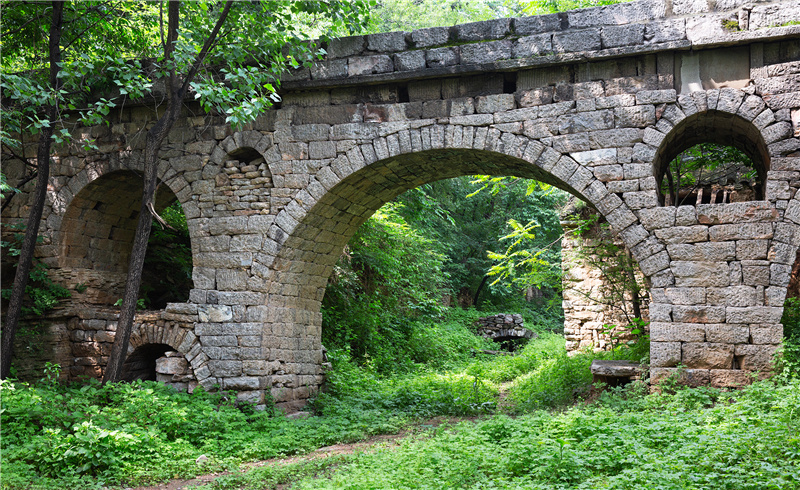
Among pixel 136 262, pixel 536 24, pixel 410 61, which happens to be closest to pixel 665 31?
pixel 536 24

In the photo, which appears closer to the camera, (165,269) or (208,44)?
(208,44)

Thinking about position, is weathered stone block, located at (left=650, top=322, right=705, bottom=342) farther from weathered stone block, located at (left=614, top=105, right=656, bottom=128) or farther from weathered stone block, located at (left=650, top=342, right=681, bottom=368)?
weathered stone block, located at (left=614, top=105, right=656, bottom=128)

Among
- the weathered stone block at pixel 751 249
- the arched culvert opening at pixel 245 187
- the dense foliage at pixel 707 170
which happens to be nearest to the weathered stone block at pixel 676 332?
the weathered stone block at pixel 751 249

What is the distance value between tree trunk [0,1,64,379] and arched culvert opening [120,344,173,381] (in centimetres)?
133

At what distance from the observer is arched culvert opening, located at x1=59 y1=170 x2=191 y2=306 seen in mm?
8516

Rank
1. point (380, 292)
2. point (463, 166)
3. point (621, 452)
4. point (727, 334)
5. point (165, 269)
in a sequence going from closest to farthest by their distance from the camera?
point (621, 452) < point (727, 334) < point (463, 166) < point (165, 269) < point (380, 292)

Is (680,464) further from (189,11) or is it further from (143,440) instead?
(189,11)

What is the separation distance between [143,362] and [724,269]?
7.22 metres

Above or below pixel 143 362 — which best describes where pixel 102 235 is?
above

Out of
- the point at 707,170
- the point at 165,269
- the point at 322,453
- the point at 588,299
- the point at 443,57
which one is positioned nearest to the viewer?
the point at 322,453

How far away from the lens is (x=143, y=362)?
8.46m

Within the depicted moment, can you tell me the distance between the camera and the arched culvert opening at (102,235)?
Answer: 8516mm

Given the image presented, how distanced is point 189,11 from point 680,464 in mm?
7151

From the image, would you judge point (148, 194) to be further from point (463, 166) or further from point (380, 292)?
point (380, 292)
